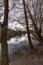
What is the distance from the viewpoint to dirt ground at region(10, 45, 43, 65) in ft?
33.7

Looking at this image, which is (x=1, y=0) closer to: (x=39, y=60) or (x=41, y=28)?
(x=39, y=60)

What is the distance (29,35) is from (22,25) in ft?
2.63

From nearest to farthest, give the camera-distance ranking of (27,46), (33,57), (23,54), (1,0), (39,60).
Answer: (1,0) < (39,60) < (33,57) < (23,54) < (27,46)

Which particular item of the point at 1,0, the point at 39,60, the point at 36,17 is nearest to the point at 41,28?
the point at 36,17

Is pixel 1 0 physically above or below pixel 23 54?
above

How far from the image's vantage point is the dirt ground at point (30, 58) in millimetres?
10260

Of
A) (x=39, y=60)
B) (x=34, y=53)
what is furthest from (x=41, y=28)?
(x=39, y=60)

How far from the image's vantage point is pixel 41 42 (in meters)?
13.1

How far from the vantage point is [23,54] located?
12.1m

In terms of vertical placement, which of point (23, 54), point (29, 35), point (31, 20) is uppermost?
point (31, 20)

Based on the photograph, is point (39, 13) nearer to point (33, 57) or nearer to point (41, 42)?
point (41, 42)

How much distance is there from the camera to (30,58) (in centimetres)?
1103

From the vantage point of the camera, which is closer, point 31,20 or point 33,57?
point 33,57

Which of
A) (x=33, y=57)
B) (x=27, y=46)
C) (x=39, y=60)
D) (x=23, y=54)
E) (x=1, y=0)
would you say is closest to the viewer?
(x=1, y=0)
